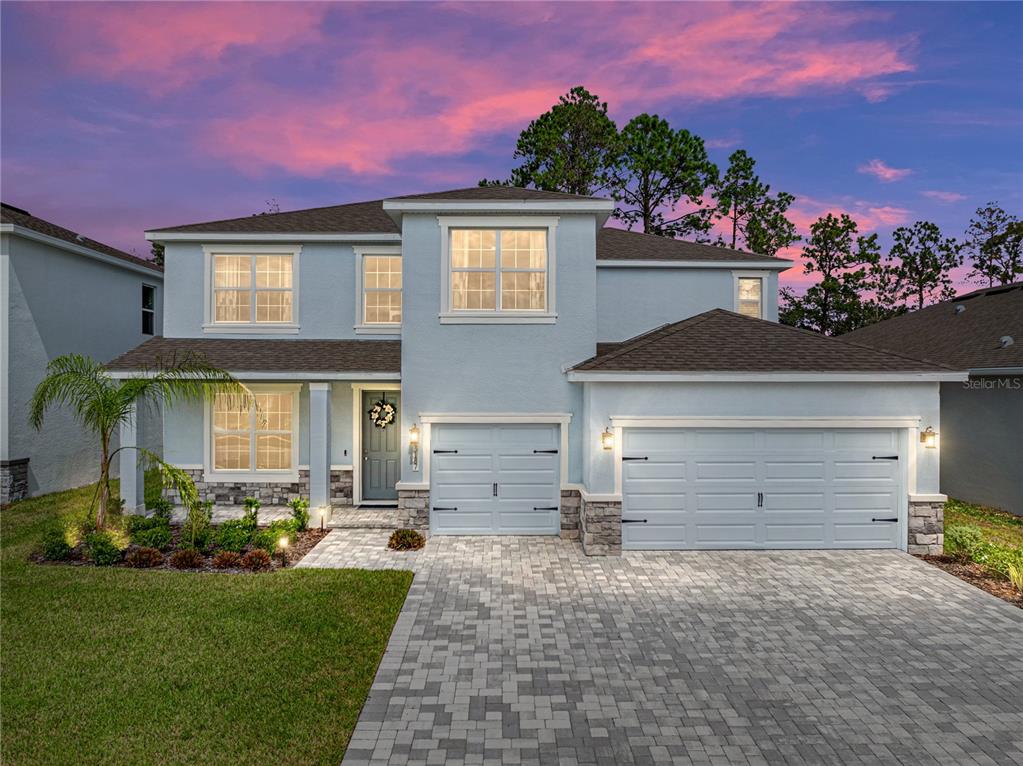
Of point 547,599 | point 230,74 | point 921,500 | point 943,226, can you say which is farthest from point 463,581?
point 943,226

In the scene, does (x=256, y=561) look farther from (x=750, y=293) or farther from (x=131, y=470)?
(x=750, y=293)

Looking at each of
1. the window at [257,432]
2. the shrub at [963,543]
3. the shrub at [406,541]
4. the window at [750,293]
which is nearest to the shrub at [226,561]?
the shrub at [406,541]

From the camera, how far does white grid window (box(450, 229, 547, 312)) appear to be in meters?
10.2

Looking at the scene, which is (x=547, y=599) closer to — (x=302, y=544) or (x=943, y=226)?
(x=302, y=544)

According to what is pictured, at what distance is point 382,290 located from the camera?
41.1 ft

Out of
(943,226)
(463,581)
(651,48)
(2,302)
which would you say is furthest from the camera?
(943,226)

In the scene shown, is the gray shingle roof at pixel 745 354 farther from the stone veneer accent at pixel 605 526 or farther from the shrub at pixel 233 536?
the shrub at pixel 233 536

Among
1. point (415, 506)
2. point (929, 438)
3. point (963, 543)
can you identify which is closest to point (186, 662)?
point (415, 506)

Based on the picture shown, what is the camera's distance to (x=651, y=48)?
1163 cm

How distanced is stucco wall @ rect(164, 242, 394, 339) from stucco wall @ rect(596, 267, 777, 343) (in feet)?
19.6

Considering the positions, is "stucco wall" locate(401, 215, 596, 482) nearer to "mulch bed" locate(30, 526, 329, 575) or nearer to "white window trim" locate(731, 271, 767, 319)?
"mulch bed" locate(30, 526, 329, 575)

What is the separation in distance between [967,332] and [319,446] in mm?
18373

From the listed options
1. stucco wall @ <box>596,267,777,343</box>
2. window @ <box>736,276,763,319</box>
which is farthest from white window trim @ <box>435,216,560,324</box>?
window @ <box>736,276,763,319</box>

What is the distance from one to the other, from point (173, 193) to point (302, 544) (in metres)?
25.0
